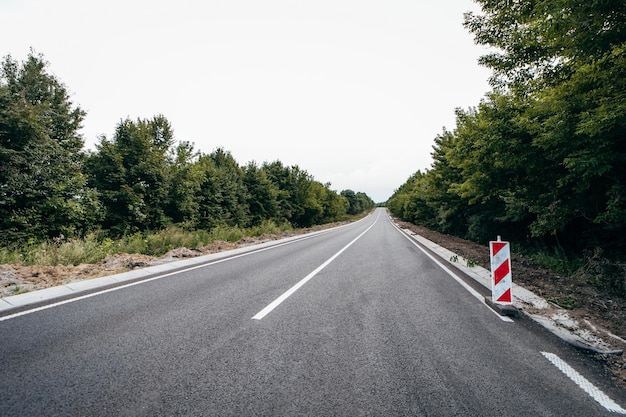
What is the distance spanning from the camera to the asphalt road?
2.12 meters

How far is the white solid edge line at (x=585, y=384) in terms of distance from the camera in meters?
2.14

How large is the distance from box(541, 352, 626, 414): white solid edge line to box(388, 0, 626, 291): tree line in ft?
16.3

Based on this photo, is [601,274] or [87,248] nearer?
[601,274]

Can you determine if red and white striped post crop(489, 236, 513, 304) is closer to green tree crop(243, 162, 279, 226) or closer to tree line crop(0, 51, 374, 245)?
tree line crop(0, 51, 374, 245)

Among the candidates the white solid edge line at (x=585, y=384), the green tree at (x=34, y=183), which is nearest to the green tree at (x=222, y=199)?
the green tree at (x=34, y=183)

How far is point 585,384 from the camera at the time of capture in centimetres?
243

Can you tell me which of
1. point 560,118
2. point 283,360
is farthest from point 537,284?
point 283,360

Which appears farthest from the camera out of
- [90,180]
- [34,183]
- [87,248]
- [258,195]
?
[258,195]

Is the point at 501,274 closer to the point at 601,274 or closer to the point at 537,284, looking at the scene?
the point at 537,284

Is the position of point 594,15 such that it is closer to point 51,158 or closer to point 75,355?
point 75,355

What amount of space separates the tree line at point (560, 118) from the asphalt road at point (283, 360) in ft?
16.2

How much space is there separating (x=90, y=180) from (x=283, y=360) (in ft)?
60.2

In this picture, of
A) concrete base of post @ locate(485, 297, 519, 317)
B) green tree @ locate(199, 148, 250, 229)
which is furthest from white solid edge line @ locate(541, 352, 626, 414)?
green tree @ locate(199, 148, 250, 229)

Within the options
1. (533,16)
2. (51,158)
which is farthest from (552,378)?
(51,158)
